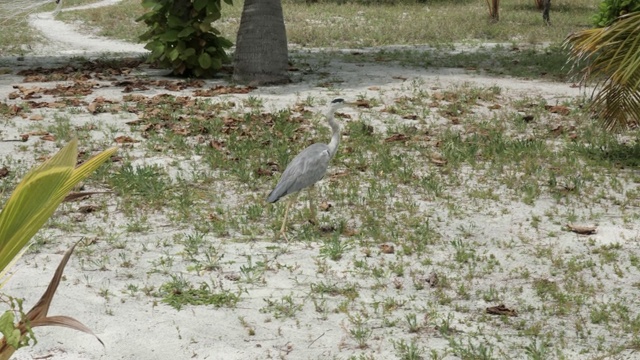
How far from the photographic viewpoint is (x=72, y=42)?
66.3 feet

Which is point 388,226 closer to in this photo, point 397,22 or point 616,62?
point 616,62

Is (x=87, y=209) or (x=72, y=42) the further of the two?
(x=72, y=42)

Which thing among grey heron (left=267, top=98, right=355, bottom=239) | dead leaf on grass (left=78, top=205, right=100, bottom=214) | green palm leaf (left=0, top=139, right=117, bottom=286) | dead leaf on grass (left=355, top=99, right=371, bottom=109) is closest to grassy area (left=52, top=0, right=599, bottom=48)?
dead leaf on grass (left=355, top=99, right=371, bottom=109)

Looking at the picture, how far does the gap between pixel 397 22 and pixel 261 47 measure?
359 inches

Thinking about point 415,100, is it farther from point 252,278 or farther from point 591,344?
point 591,344

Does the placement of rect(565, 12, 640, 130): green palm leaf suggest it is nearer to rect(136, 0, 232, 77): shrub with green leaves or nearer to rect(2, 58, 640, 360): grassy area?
rect(2, 58, 640, 360): grassy area

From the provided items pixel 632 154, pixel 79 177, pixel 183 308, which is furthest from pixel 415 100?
pixel 79 177

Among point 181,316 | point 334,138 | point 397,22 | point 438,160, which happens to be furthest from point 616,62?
point 397,22

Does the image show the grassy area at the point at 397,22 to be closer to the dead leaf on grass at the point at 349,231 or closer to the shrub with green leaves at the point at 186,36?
the shrub with green leaves at the point at 186,36

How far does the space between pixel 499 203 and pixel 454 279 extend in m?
→ 1.83

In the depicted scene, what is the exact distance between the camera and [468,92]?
12.3 m

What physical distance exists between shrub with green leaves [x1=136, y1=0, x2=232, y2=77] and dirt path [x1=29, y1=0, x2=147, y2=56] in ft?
13.1

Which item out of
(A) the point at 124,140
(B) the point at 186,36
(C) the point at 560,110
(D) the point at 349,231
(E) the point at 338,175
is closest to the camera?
(D) the point at 349,231

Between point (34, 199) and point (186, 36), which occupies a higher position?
point (34, 199)
